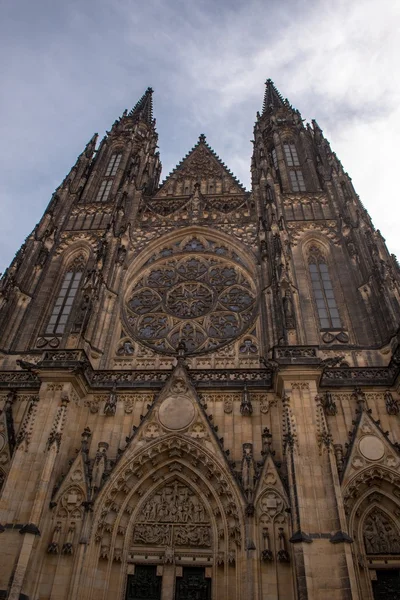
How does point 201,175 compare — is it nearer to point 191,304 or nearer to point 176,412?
point 191,304

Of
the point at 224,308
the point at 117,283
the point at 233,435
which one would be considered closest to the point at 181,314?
the point at 224,308

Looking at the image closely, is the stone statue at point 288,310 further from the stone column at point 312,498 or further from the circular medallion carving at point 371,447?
the circular medallion carving at point 371,447

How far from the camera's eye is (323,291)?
16.0 meters

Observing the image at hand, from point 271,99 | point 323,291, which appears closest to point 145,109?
point 271,99

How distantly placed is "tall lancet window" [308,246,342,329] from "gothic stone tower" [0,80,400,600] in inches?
2.6

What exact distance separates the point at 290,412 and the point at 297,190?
12.7 meters

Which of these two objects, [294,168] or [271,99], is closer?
[294,168]

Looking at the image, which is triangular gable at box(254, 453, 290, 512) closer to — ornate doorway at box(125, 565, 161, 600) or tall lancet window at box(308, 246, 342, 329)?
ornate doorway at box(125, 565, 161, 600)

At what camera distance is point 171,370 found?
13297mm

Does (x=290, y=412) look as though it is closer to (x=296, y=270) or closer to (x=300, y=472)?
(x=300, y=472)

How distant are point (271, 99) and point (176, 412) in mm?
24178

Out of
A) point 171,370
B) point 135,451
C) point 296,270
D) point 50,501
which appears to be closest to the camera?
point 50,501

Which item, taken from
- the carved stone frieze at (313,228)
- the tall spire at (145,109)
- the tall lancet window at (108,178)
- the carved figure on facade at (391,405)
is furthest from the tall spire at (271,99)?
the carved figure on facade at (391,405)

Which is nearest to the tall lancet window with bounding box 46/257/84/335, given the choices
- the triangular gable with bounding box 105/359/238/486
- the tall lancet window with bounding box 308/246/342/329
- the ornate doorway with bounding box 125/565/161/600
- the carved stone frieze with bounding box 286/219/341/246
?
the triangular gable with bounding box 105/359/238/486
